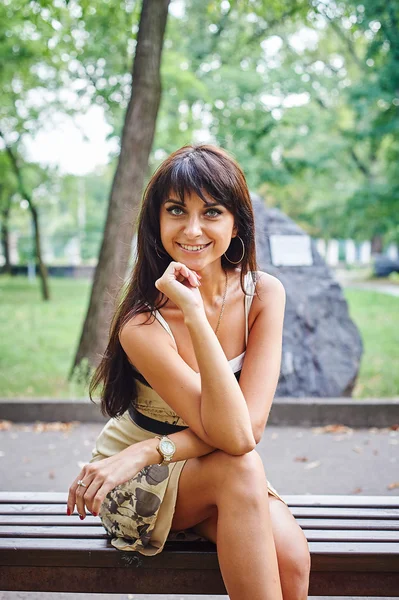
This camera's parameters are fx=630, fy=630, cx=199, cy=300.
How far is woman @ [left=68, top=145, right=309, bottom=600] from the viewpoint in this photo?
6.53ft

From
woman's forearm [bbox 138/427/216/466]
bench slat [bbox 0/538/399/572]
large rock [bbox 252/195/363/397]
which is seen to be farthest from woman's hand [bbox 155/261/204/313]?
large rock [bbox 252/195/363/397]

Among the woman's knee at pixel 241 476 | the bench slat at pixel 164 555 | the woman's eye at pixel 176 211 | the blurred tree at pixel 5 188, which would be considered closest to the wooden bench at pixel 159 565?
the bench slat at pixel 164 555

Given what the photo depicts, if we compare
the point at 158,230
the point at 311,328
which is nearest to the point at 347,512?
the point at 158,230

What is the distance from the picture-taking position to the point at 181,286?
7.24ft

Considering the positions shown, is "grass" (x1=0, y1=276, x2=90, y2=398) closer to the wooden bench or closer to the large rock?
the large rock

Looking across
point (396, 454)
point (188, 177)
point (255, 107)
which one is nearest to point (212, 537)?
point (188, 177)

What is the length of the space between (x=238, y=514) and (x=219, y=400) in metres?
0.36

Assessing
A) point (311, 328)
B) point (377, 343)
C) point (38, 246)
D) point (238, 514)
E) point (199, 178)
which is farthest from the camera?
point (38, 246)

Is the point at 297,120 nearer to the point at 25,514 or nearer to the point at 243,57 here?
the point at 243,57

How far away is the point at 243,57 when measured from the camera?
17.5 m

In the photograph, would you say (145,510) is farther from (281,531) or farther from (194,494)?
(281,531)

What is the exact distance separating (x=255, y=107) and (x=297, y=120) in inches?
47.5

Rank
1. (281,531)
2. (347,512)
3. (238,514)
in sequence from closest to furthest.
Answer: (238,514), (281,531), (347,512)

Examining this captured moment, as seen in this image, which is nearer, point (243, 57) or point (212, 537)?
point (212, 537)
